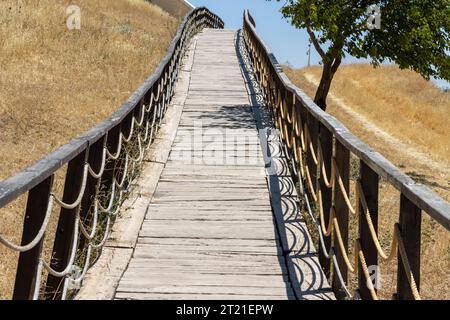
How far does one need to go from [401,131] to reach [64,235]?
971 inches

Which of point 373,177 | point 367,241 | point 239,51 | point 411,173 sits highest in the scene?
point 239,51

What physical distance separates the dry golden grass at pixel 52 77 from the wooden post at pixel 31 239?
2.21 metres

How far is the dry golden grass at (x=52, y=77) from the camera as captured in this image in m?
11.0

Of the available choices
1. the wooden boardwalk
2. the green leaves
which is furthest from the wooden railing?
the green leaves

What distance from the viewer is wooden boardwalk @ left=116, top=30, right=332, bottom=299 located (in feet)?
16.2

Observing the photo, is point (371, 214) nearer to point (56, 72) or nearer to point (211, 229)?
point (211, 229)

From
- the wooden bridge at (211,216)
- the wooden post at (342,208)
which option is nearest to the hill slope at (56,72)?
the wooden bridge at (211,216)

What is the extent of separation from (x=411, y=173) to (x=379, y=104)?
46.8ft

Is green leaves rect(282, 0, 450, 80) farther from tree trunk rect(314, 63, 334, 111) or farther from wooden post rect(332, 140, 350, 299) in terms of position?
wooden post rect(332, 140, 350, 299)

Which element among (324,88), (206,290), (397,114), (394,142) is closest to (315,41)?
(324,88)

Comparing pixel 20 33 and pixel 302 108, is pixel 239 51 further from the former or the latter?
pixel 302 108

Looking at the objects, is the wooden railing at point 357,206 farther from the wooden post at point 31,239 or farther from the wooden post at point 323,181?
the wooden post at point 31,239

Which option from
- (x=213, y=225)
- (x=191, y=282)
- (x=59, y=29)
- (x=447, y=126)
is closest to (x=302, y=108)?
(x=213, y=225)

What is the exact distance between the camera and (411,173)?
19.5 meters
